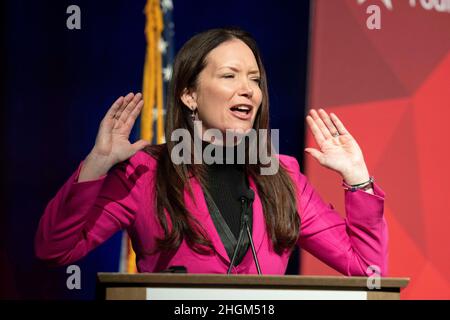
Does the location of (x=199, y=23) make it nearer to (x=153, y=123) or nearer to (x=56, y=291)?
(x=153, y=123)

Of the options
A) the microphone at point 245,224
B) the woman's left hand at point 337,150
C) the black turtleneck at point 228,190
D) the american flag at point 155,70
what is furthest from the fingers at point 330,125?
the american flag at point 155,70

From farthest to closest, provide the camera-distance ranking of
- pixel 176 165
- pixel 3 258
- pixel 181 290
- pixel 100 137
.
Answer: pixel 3 258 → pixel 176 165 → pixel 100 137 → pixel 181 290

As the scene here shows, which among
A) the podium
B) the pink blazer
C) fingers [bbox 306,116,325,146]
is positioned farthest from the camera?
fingers [bbox 306,116,325,146]

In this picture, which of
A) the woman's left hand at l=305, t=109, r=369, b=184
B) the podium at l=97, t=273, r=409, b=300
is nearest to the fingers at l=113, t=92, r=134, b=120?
the woman's left hand at l=305, t=109, r=369, b=184

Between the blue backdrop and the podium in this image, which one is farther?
the blue backdrop

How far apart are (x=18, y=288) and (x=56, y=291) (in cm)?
15

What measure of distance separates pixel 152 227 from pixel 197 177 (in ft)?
0.74

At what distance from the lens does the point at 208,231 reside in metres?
2.50

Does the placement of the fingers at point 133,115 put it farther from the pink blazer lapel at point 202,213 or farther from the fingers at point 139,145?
the pink blazer lapel at point 202,213

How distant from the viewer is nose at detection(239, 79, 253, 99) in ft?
8.59

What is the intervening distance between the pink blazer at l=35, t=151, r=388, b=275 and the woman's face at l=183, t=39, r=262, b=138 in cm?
21

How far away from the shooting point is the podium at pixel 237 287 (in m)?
1.91

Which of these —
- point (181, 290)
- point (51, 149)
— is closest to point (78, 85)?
point (51, 149)

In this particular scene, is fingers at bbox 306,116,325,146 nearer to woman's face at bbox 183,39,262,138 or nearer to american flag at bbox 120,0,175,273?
woman's face at bbox 183,39,262,138
